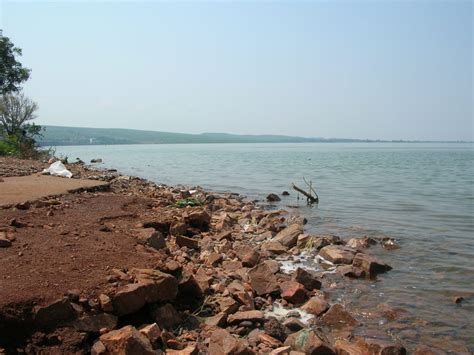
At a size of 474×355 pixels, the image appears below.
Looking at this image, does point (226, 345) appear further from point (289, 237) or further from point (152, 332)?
point (289, 237)

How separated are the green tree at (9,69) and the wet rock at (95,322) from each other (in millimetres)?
27337

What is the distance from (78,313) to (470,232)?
12324mm

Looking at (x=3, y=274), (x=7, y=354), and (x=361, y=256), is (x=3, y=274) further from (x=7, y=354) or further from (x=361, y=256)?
(x=361, y=256)

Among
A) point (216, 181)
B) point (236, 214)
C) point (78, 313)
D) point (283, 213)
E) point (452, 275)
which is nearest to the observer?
point (78, 313)

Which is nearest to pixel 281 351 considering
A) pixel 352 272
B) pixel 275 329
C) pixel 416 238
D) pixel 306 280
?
pixel 275 329

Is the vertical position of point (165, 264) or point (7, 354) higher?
point (165, 264)

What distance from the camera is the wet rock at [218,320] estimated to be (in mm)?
5645

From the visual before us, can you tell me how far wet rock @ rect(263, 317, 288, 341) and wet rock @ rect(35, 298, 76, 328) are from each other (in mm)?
2478

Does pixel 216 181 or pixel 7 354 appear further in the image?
pixel 216 181

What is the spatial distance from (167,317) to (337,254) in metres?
5.36

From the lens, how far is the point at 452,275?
8.84m

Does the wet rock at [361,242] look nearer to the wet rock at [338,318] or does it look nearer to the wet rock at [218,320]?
the wet rock at [338,318]

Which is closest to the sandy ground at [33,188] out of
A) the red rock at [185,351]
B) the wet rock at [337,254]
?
the red rock at [185,351]

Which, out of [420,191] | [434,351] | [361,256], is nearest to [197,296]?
[434,351]
